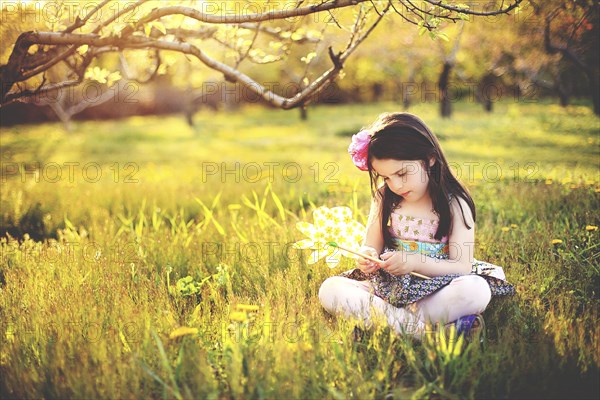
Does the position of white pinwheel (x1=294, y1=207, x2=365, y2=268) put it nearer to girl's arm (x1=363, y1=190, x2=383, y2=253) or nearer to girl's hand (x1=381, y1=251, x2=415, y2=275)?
girl's arm (x1=363, y1=190, x2=383, y2=253)

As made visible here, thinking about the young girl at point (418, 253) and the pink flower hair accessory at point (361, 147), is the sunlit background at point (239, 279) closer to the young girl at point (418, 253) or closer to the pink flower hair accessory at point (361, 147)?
the young girl at point (418, 253)

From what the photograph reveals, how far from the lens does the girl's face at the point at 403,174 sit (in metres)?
2.51

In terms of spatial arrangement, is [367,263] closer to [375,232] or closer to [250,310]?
[375,232]

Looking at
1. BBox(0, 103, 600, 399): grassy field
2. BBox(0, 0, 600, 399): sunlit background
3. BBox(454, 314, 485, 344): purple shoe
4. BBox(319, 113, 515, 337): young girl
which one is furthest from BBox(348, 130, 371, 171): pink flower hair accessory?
BBox(454, 314, 485, 344): purple shoe

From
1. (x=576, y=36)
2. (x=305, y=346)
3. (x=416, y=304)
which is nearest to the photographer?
(x=305, y=346)

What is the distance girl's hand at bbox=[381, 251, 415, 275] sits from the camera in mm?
2438

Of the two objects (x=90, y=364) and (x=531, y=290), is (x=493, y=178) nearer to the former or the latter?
(x=531, y=290)

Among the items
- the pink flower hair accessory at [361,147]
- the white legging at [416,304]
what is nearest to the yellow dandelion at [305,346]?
the white legging at [416,304]

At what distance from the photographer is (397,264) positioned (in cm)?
244

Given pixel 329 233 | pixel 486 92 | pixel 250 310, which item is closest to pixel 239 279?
pixel 250 310

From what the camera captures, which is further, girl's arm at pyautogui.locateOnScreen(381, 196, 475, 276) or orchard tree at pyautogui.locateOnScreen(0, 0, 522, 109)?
orchard tree at pyautogui.locateOnScreen(0, 0, 522, 109)

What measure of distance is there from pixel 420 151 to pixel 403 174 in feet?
0.46

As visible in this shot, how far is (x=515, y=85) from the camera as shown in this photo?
27.3 metres

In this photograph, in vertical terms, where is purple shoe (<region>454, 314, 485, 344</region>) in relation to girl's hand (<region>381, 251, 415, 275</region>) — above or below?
below
